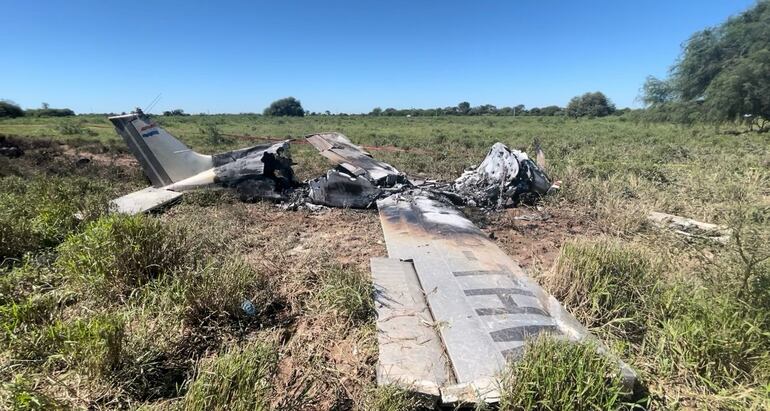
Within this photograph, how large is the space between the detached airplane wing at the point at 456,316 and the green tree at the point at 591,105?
7556cm

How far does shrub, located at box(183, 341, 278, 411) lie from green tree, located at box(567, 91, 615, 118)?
256 ft

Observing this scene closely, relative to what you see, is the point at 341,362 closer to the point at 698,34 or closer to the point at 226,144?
the point at 226,144

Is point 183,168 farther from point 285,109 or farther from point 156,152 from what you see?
point 285,109

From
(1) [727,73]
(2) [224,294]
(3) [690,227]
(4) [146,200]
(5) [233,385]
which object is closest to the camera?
(5) [233,385]

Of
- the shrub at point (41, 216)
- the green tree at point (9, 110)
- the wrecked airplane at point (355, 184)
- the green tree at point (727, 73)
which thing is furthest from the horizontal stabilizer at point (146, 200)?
the green tree at point (9, 110)

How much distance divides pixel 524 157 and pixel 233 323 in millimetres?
6394

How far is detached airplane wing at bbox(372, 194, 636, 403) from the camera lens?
101 inches

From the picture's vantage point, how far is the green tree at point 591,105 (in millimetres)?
71500

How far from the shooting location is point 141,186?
8.62 meters

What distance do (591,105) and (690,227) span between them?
81.2m

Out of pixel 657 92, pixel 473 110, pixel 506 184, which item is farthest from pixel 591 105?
pixel 506 184

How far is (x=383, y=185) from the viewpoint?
786 centimetres

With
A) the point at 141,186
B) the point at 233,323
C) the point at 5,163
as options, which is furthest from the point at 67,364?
the point at 5,163

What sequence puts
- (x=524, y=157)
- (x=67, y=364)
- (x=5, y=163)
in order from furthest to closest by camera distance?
1. (x=5, y=163)
2. (x=524, y=157)
3. (x=67, y=364)
